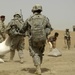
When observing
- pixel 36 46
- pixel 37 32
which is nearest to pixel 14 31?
pixel 36 46

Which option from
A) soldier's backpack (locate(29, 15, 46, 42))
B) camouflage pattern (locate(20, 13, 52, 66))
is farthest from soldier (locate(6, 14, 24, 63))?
soldier's backpack (locate(29, 15, 46, 42))

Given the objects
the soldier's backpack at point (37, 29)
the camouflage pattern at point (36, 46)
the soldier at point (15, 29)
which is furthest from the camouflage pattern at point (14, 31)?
the soldier's backpack at point (37, 29)

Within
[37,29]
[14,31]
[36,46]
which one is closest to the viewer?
[37,29]

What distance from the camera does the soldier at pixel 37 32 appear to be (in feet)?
26.4

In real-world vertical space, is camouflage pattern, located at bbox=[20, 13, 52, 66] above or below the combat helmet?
below

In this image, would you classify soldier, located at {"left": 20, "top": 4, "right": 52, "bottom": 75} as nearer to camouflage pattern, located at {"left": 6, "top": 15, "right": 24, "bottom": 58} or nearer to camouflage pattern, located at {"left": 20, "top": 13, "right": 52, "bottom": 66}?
camouflage pattern, located at {"left": 20, "top": 13, "right": 52, "bottom": 66}

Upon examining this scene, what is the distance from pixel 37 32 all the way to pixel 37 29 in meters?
0.08

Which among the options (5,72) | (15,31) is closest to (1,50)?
(15,31)

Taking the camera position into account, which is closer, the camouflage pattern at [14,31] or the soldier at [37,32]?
the soldier at [37,32]

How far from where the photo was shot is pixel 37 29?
803cm

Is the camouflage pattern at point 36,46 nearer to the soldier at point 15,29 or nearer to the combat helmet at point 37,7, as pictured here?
the combat helmet at point 37,7

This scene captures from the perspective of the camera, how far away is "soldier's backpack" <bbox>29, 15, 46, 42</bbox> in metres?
8.04

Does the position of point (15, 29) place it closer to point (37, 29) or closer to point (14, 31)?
point (14, 31)

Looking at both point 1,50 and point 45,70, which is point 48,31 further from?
point 1,50
